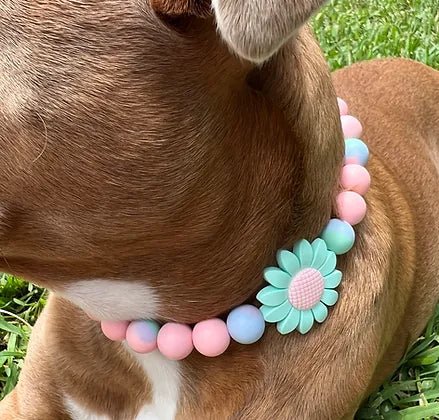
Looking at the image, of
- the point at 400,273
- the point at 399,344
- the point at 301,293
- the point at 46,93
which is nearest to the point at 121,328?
the point at 301,293

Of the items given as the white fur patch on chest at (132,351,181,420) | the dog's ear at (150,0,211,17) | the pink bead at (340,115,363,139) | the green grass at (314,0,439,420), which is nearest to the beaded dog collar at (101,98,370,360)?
the white fur patch on chest at (132,351,181,420)

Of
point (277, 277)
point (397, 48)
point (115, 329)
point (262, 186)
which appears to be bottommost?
point (397, 48)

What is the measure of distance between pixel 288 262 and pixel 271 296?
100mm

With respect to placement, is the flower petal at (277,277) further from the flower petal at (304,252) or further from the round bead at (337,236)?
the round bead at (337,236)

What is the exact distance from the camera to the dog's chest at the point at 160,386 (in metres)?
2.37

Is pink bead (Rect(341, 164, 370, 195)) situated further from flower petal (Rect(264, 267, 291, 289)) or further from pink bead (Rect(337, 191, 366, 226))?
flower petal (Rect(264, 267, 291, 289))

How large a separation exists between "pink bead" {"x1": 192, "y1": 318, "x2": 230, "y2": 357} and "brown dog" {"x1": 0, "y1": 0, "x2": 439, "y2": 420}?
35mm

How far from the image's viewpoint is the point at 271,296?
7.24ft

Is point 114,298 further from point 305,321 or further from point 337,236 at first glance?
point 337,236

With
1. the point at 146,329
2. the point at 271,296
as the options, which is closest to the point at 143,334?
the point at 146,329

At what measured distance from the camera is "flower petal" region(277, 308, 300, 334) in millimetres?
2232

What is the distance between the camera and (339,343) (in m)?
2.32

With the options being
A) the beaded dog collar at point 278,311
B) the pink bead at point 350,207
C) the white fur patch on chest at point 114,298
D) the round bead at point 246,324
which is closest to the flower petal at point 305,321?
the beaded dog collar at point 278,311

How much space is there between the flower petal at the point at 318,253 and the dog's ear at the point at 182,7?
739mm
